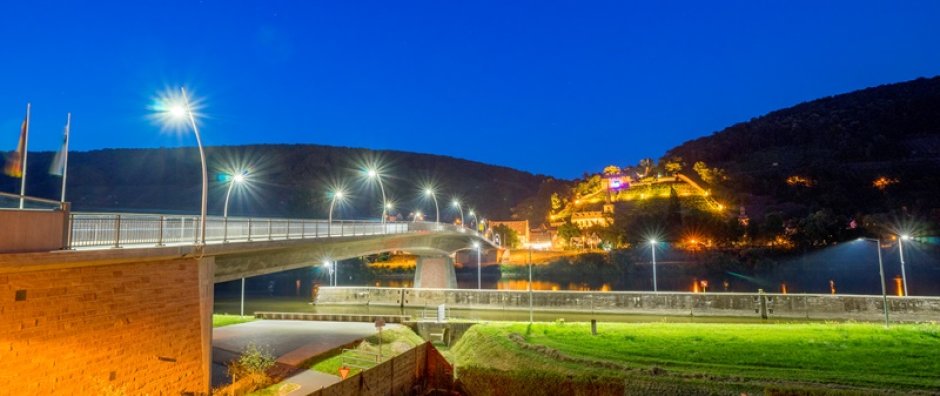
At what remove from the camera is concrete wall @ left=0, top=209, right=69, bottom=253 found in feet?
35.5

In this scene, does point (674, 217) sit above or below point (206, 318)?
above

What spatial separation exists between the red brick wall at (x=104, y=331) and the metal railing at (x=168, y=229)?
1.03m

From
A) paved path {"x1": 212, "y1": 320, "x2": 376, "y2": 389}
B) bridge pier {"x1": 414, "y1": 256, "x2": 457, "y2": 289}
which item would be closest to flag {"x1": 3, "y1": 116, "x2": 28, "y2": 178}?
paved path {"x1": 212, "y1": 320, "x2": 376, "y2": 389}

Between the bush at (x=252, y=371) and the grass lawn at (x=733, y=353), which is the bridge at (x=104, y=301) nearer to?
the bush at (x=252, y=371)

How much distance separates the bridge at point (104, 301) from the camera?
11.0 metres

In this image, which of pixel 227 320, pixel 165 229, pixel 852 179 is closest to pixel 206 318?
pixel 165 229

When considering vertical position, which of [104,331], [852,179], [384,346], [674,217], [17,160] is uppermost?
[852,179]

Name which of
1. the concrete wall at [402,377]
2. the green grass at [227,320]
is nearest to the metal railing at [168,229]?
the concrete wall at [402,377]

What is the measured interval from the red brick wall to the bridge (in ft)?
0.08

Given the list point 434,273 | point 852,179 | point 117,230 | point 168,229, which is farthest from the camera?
point 852,179

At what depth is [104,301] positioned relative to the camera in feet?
42.5

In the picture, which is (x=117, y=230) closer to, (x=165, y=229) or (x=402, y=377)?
(x=165, y=229)

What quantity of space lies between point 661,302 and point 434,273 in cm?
2374

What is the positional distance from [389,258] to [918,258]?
97.7 m
